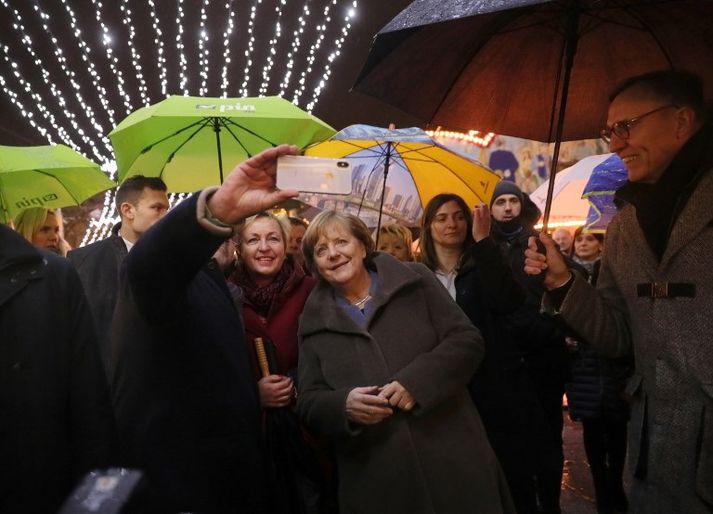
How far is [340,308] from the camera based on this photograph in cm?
318

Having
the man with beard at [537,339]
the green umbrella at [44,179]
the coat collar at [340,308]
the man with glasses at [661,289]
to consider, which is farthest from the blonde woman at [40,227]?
the man with glasses at [661,289]

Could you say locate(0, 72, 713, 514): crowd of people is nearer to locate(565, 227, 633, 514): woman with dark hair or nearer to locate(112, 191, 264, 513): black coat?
locate(112, 191, 264, 513): black coat

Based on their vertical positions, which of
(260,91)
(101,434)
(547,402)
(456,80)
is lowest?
(547,402)

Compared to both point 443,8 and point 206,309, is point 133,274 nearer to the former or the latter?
point 206,309

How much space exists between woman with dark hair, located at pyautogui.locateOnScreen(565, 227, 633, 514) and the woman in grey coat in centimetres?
175

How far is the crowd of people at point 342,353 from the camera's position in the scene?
1.87m

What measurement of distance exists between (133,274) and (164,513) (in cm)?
86

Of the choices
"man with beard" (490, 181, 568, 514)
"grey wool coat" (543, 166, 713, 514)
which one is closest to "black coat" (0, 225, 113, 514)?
"grey wool coat" (543, 166, 713, 514)

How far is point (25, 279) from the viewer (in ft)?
6.05

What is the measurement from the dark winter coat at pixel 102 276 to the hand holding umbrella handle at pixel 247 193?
225cm

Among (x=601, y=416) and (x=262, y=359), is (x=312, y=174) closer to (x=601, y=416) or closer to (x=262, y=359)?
(x=262, y=359)

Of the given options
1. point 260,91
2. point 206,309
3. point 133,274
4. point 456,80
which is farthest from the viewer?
point 260,91

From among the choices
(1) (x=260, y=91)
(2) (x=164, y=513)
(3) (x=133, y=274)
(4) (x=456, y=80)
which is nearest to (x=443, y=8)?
(4) (x=456, y=80)

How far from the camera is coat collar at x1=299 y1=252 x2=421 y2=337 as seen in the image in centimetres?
311
